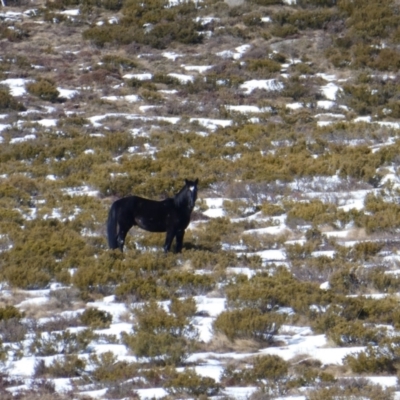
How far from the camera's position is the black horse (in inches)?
476

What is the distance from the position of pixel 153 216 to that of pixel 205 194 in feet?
13.6

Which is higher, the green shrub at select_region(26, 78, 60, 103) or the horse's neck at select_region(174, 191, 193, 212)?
the horse's neck at select_region(174, 191, 193, 212)

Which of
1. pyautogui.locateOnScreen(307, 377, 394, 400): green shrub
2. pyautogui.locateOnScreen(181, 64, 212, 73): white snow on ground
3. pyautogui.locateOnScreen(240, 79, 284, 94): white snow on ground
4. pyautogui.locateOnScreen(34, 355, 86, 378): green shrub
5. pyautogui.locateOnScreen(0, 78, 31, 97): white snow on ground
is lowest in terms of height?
pyautogui.locateOnScreen(0, 78, 31, 97): white snow on ground

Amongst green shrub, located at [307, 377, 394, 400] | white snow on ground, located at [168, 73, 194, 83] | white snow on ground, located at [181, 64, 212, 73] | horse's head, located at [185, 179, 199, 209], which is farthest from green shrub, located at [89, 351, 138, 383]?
white snow on ground, located at [181, 64, 212, 73]

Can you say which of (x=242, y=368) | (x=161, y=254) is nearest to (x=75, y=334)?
(x=242, y=368)

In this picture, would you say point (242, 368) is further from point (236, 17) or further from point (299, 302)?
point (236, 17)

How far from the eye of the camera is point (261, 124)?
22203 millimetres

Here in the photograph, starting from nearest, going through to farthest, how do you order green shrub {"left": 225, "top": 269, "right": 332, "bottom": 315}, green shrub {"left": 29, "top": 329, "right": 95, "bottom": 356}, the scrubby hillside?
the scrubby hillside
green shrub {"left": 29, "top": 329, "right": 95, "bottom": 356}
green shrub {"left": 225, "top": 269, "right": 332, "bottom": 315}

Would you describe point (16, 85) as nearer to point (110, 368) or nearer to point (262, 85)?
point (262, 85)

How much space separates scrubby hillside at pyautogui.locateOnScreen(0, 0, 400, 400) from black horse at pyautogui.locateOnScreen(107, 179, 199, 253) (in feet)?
1.12

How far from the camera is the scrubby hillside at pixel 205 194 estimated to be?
25.2 feet

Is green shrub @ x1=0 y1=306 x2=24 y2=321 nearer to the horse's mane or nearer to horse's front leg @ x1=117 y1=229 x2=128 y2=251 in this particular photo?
horse's front leg @ x1=117 y1=229 x2=128 y2=251

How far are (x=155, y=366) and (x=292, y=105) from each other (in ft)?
56.9

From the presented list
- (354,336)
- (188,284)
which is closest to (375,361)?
(354,336)
